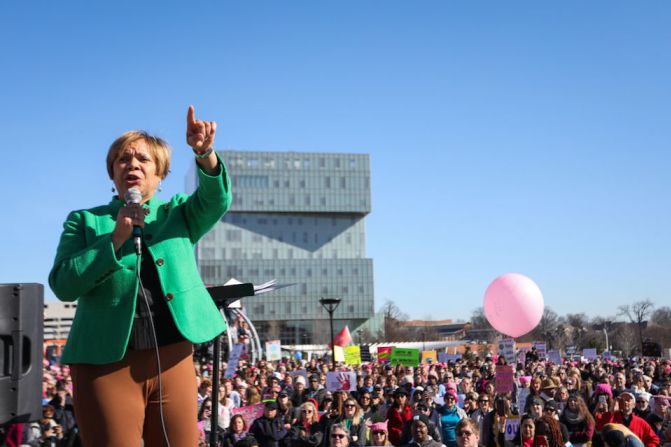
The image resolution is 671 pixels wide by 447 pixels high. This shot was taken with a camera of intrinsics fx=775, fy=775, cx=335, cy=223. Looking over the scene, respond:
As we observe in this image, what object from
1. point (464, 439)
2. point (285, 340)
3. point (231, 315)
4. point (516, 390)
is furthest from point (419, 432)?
point (285, 340)

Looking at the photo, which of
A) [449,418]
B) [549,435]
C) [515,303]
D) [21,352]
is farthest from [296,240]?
[21,352]

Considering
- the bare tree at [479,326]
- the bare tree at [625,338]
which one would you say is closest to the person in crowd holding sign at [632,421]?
the bare tree at [625,338]

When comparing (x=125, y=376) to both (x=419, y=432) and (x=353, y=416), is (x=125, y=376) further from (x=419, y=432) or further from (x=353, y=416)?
(x=353, y=416)

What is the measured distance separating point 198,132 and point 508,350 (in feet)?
55.9

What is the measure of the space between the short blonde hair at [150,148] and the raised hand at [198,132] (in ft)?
0.55

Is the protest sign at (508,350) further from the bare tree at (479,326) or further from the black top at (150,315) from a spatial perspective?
the bare tree at (479,326)

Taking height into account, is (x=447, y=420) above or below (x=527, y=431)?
below

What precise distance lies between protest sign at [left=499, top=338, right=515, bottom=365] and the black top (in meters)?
16.9

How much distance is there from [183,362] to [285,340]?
100 m

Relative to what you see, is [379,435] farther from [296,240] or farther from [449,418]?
[296,240]

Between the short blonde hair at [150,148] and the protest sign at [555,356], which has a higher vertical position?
the short blonde hair at [150,148]

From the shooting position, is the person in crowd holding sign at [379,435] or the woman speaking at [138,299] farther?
the person in crowd holding sign at [379,435]

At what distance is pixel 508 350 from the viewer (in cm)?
1861

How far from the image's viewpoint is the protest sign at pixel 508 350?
1848cm
